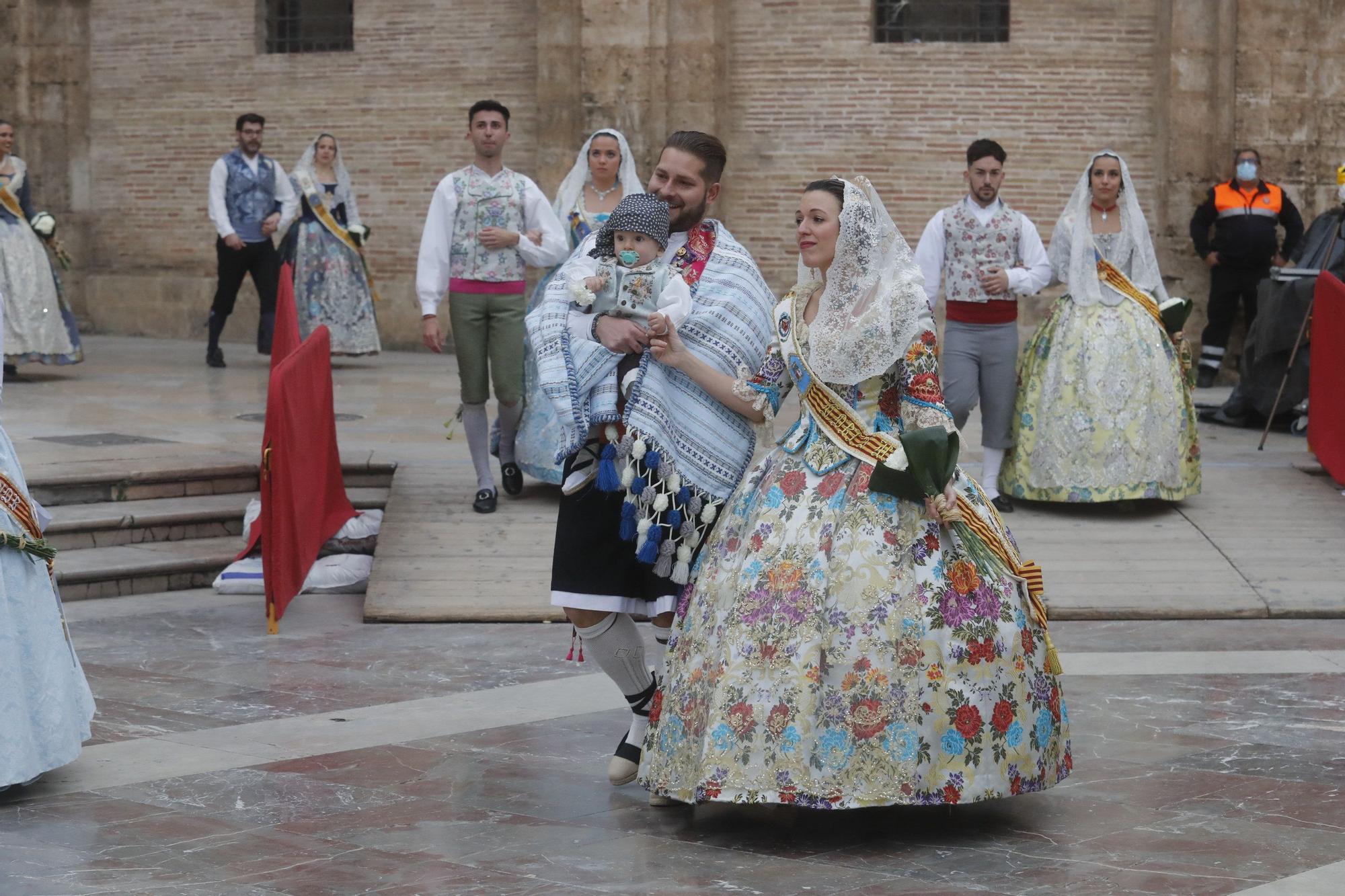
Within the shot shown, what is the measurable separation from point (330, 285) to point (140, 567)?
21.9 ft

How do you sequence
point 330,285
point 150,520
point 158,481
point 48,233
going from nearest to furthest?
1. point 150,520
2. point 158,481
3. point 48,233
4. point 330,285

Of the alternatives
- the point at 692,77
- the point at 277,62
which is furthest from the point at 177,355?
the point at 692,77

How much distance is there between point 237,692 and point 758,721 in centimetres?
276

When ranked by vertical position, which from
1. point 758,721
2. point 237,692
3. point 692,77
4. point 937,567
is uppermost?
point 692,77

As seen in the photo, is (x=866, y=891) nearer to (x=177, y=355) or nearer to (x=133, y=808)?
(x=133, y=808)

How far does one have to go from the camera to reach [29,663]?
5.32 metres

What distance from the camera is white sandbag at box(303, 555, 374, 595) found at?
28.9 ft

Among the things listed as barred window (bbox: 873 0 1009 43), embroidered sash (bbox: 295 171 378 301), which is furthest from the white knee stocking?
embroidered sash (bbox: 295 171 378 301)

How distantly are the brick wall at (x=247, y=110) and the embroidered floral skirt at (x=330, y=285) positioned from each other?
1817mm

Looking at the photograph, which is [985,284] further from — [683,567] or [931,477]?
[931,477]

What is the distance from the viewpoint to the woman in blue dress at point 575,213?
9.08 m

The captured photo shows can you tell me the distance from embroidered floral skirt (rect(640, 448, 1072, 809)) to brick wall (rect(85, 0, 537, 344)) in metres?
12.2

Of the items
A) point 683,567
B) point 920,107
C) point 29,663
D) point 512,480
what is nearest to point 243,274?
point 920,107

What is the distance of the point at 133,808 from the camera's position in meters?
5.21
